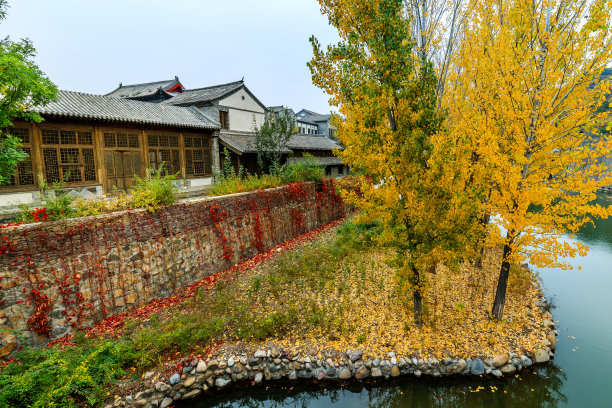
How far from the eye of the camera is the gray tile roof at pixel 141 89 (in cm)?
3066

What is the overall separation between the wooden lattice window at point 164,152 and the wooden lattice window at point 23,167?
4.46 metres

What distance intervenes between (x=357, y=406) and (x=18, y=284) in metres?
7.05

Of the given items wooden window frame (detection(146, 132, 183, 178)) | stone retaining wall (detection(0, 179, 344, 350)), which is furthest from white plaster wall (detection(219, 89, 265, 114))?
stone retaining wall (detection(0, 179, 344, 350))

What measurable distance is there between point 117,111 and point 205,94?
7935 mm

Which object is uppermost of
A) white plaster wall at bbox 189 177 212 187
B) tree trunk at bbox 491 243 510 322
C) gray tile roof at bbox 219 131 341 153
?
gray tile roof at bbox 219 131 341 153

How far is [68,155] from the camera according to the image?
40.0 ft

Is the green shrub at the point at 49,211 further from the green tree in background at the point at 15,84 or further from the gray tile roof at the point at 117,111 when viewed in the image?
the gray tile roof at the point at 117,111

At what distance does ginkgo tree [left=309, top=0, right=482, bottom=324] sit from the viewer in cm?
563

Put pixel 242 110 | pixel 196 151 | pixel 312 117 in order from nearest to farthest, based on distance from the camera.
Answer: pixel 196 151, pixel 242 110, pixel 312 117

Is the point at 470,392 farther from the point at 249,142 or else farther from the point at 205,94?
the point at 205,94

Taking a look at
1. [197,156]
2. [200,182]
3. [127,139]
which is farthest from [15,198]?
[197,156]

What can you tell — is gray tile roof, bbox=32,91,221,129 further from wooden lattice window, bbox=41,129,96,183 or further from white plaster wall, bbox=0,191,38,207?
white plaster wall, bbox=0,191,38,207

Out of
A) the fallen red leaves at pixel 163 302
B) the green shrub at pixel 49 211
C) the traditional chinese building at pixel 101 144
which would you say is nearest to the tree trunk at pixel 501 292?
the fallen red leaves at pixel 163 302

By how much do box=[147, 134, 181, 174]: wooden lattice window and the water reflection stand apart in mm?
12212
